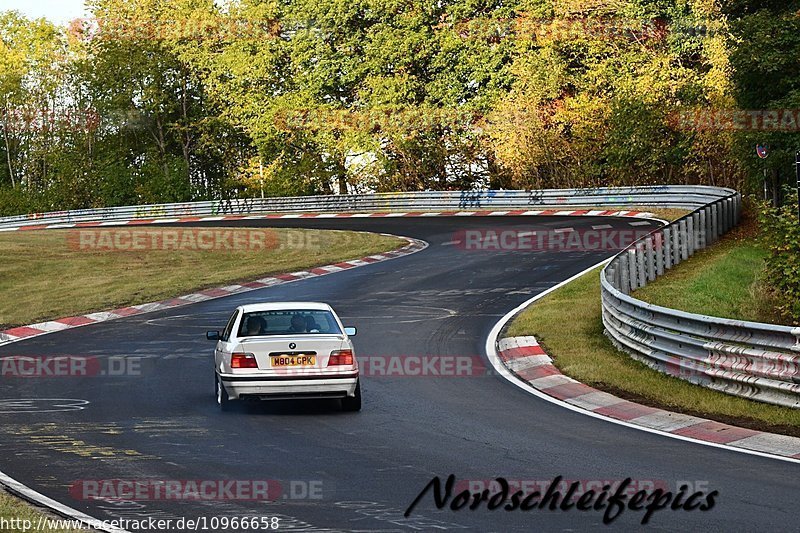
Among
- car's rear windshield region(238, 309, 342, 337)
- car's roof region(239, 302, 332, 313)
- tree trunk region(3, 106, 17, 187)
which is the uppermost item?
tree trunk region(3, 106, 17, 187)

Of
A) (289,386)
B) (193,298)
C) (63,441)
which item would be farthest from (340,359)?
(193,298)

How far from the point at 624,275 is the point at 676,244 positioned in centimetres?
517

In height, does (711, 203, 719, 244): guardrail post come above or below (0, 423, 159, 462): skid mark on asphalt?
above

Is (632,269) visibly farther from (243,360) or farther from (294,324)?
(243,360)

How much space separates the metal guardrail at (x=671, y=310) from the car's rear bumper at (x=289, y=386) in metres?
4.66

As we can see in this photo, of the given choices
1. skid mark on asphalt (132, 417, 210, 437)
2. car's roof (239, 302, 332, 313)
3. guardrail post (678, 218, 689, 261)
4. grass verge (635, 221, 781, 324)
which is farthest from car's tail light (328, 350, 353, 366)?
guardrail post (678, 218, 689, 261)

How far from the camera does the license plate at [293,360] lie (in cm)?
1363

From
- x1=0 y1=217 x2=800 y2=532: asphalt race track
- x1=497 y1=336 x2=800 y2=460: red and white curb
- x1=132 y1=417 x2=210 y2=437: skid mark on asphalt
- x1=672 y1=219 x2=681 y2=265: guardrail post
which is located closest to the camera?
x1=0 y1=217 x2=800 y2=532: asphalt race track

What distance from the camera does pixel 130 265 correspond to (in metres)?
37.4

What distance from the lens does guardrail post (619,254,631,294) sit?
22.3 meters

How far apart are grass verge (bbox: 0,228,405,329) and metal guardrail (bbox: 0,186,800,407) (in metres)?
10.2

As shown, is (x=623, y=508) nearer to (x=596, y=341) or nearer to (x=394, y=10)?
(x=596, y=341)
